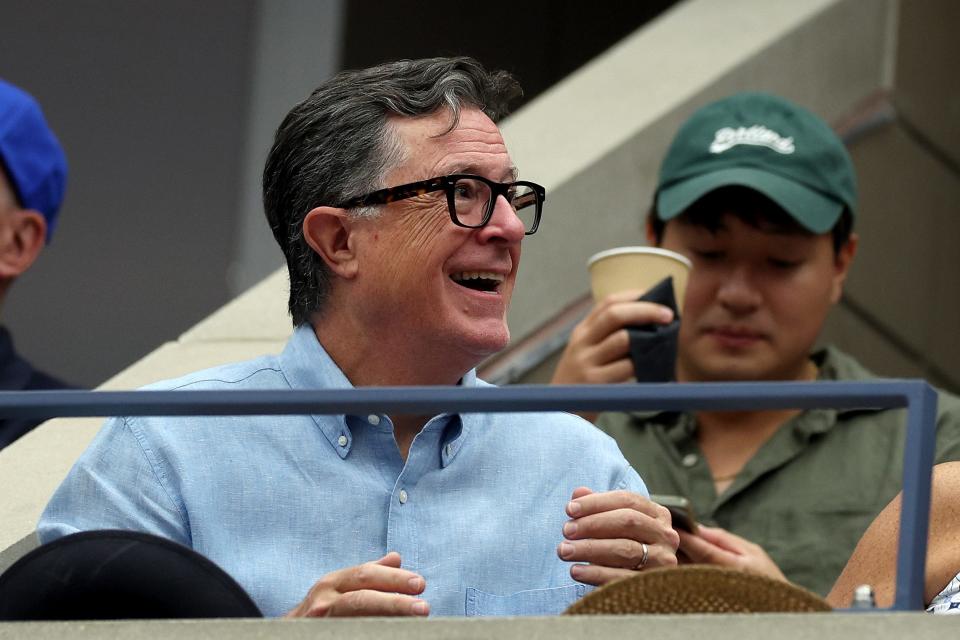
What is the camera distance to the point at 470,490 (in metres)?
2.90

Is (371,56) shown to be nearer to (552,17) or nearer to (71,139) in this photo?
(552,17)

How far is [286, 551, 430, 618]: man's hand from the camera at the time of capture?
2354 millimetres

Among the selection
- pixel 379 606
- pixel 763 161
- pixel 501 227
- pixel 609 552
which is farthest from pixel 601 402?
pixel 763 161

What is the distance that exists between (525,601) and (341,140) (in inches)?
31.3

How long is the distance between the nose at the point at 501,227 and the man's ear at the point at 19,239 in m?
1.47

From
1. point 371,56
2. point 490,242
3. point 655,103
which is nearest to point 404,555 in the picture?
point 490,242

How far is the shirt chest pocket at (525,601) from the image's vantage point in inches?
109

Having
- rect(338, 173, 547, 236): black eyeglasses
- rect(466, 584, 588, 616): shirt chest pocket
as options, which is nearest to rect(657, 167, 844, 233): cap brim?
rect(338, 173, 547, 236): black eyeglasses

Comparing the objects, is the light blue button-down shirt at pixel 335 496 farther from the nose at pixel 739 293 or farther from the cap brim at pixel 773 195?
the cap brim at pixel 773 195

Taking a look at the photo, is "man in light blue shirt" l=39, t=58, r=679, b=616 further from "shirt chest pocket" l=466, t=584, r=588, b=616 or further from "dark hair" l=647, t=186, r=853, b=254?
"dark hair" l=647, t=186, r=853, b=254

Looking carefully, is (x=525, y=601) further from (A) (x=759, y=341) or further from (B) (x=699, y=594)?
(A) (x=759, y=341)

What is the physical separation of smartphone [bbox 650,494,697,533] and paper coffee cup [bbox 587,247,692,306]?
0.64 metres

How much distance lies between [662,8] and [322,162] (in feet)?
15.0

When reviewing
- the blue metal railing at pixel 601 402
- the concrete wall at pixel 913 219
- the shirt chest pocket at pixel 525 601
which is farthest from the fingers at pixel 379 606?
the concrete wall at pixel 913 219
